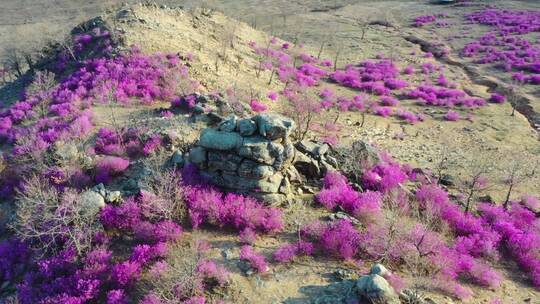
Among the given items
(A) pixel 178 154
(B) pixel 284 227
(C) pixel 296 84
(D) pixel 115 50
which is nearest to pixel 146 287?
(B) pixel 284 227

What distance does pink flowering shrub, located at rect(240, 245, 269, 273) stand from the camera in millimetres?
13719

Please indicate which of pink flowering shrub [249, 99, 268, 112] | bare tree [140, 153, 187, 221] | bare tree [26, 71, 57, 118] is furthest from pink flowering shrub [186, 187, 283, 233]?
bare tree [26, 71, 57, 118]

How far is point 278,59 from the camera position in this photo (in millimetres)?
42156

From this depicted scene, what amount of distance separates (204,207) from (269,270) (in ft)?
11.8

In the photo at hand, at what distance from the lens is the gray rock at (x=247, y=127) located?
16656mm

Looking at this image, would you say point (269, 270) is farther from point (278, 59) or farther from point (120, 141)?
point (278, 59)

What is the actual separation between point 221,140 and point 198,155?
141cm

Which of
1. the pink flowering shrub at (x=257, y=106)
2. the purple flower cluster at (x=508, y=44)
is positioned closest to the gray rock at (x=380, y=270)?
the pink flowering shrub at (x=257, y=106)

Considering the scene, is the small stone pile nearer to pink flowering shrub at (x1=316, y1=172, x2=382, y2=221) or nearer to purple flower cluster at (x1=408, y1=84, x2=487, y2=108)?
pink flowering shrub at (x1=316, y1=172, x2=382, y2=221)

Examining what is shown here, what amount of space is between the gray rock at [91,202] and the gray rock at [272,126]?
6.83 meters

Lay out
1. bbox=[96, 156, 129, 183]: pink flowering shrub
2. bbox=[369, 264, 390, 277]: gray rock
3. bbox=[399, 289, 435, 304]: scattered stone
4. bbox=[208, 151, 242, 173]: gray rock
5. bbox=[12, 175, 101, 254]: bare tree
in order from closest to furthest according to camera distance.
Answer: bbox=[399, 289, 435, 304]: scattered stone < bbox=[369, 264, 390, 277]: gray rock < bbox=[12, 175, 101, 254]: bare tree < bbox=[208, 151, 242, 173]: gray rock < bbox=[96, 156, 129, 183]: pink flowering shrub

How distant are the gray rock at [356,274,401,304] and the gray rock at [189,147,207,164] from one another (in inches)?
323

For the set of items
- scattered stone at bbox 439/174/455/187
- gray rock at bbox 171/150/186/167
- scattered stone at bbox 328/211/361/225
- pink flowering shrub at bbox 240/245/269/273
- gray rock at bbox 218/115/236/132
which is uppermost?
gray rock at bbox 218/115/236/132

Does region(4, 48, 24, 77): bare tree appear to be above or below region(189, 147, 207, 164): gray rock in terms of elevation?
below
